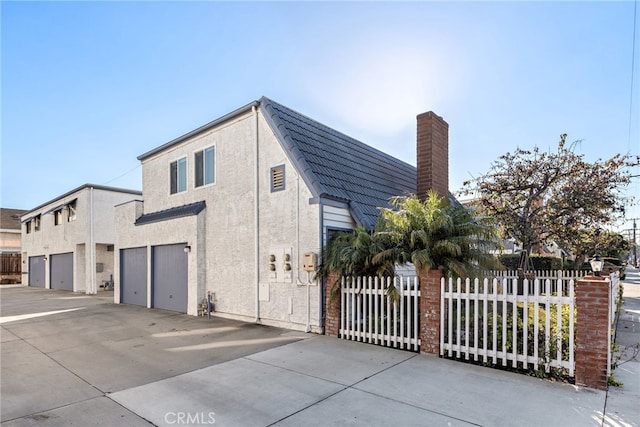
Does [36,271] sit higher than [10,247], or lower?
lower

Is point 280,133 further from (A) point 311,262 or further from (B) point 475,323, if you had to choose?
(B) point 475,323

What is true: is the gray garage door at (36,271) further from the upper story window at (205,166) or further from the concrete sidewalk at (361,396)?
the concrete sidewalk at (361,396)

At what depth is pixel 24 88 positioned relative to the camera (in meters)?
12.0

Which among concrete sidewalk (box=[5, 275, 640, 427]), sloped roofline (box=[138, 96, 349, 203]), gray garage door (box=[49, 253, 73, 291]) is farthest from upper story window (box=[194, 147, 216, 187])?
gray garage door (box=[49, 253, 73, 291])

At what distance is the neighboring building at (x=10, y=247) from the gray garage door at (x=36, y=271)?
14.2ft

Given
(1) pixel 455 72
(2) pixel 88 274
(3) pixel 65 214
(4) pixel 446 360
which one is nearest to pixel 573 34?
(1) pixel 455 72

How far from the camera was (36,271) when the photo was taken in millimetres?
25969

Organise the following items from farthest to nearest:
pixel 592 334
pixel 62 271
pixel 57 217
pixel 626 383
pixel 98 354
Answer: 1. pixel 57 217
2. pixel 62 271
3. pixel 98 354
4. pixel 626 383
5. pixel 592 334

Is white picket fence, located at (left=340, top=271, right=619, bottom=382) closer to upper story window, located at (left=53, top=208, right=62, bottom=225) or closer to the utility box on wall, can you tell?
the utility box on wall

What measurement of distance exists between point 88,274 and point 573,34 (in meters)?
22.9

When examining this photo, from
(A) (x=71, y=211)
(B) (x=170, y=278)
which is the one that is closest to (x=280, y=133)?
(B) (x=170, y=278)

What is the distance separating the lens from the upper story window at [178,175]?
1263cm

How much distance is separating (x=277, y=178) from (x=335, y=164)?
1.77m

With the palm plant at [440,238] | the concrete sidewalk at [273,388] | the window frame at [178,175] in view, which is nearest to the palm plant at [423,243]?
the palm plant at [440,238]
